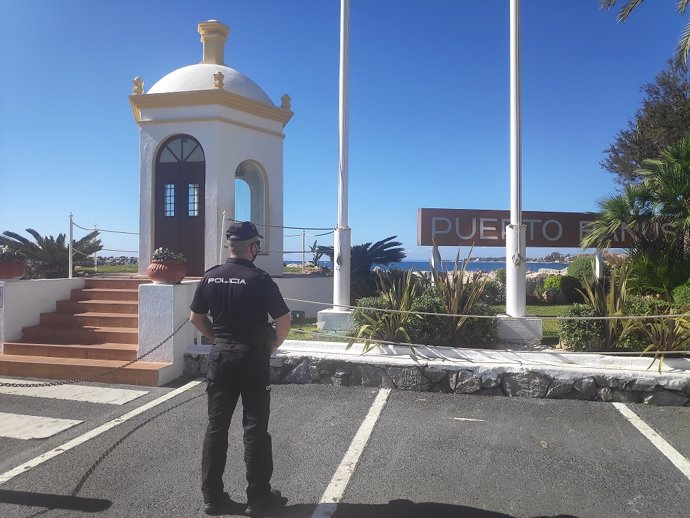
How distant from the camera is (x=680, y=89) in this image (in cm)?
1859

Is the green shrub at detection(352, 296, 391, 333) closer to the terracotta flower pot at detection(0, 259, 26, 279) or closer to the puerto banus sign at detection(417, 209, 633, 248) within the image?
the puerto banus sign at detection(417, 209, 633, 248)

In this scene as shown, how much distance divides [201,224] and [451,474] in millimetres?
7331

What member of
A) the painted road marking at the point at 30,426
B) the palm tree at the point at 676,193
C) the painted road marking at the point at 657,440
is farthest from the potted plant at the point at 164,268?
the palm tree at the point at 676,193

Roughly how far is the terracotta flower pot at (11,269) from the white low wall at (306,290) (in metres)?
3.92

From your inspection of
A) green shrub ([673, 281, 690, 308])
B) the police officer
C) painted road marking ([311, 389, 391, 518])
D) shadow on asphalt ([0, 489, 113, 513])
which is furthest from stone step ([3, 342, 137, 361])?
green shrub ([673, 281, 690, 308])

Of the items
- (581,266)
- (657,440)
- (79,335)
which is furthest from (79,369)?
(581,266)

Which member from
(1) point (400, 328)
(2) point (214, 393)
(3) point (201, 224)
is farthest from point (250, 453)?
(3) point (201, 224)

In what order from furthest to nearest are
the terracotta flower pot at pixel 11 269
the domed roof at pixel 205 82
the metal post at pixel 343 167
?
the domed roof at pixel 205 82, the metal post at pixel 343 167, the terracotta flower pot at pixel 11 269

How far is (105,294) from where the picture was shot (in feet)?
27.3

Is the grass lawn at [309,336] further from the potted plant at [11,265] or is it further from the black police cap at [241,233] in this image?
the potted plant at [11,265]

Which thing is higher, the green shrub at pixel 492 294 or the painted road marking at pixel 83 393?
the green shrub at pixel 492 294

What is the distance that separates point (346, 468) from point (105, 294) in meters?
5.86

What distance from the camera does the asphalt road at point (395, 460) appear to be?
346 cm

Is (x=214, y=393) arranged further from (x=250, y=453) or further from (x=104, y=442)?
(x=104, y=442)
